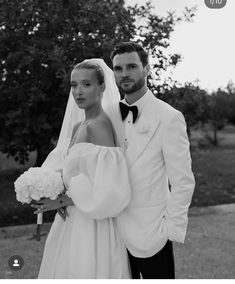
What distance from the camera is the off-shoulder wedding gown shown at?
9.64ft

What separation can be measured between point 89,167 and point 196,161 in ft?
35.8

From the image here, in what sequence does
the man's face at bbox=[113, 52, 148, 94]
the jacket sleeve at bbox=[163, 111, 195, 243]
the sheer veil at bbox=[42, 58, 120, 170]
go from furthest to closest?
the sheer veil at bbox=[42, 58, 120, 170] → the man's face at bbox=[113, 52, 148, 94] → the jacket sleeve at bbox=[163, 111, 195, 243]

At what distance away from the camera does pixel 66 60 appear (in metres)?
7.77

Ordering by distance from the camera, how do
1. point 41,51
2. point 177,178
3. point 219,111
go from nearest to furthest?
point 177,178 < point 41,51 < point 219,111

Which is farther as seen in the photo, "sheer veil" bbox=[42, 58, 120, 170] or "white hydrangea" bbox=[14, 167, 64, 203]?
"sheer veil" bbox=[42, 58, 120, 170]

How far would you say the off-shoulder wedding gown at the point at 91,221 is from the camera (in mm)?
2939

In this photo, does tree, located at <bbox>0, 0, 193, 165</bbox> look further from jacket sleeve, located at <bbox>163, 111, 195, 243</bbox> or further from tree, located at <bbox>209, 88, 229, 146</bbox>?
tree, located at <bbox>209, 88, 229, 146</bbox>

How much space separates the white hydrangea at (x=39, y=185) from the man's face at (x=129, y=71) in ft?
2.37

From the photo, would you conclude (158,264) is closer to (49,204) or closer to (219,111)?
(49,204)

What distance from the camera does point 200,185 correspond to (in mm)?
10398

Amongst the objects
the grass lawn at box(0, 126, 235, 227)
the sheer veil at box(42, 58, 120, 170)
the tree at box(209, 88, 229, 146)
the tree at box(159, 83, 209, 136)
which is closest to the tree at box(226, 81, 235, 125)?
the tree at box(209, 88, 229, 146)

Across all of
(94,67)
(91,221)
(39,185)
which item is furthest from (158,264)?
(94,67)

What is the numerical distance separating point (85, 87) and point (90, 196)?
69cm

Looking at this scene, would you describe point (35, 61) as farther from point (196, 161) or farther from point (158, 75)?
point (196, 161)
